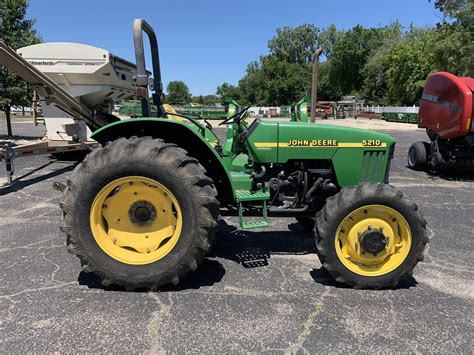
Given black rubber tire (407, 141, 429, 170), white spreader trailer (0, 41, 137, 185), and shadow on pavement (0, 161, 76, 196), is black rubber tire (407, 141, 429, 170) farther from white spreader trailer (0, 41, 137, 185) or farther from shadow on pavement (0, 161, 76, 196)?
shadow on pavement (0, 161, 76, 196)

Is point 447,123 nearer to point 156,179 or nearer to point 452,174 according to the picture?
point 452,174

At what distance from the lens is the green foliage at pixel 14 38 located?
540 inches

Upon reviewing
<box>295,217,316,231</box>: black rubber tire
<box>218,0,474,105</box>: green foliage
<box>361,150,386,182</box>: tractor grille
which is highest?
<box>218,0,474,105</box>: green foliage

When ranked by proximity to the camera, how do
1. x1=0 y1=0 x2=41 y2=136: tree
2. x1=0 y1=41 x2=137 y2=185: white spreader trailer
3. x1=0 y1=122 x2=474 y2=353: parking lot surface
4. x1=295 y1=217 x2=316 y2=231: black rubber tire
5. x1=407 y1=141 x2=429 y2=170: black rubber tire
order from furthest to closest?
x1=0 y1=0 x2=41 y2=136: tree, x1=407 y1=141 x2=429 y2=170: black rubber tire, x1=0 y1=41 x2=137 y2=185: white spreader trailer, x1=295 y1=217 x2=316 y2=231: black rubber tire, x1=0 y1=122 x2=474 y2=353: parking lot surface

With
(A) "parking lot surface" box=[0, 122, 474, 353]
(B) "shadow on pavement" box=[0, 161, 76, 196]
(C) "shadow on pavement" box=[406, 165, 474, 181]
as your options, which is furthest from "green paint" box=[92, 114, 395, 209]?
(C) "shadow on pavement" box=[406, 165, 474, 181]

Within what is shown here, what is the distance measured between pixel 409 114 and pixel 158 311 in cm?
3485

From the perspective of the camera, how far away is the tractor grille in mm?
3635

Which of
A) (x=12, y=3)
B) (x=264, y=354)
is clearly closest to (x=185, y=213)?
(x=264, y=354)

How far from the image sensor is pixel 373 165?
144 inches

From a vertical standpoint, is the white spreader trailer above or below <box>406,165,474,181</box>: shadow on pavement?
above

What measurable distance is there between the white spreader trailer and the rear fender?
378 cm

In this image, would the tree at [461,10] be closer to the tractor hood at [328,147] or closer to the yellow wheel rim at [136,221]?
the tractor hood at [328,147]

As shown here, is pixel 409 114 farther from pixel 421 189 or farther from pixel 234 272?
pixel 234 272

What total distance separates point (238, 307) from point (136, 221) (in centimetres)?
108
